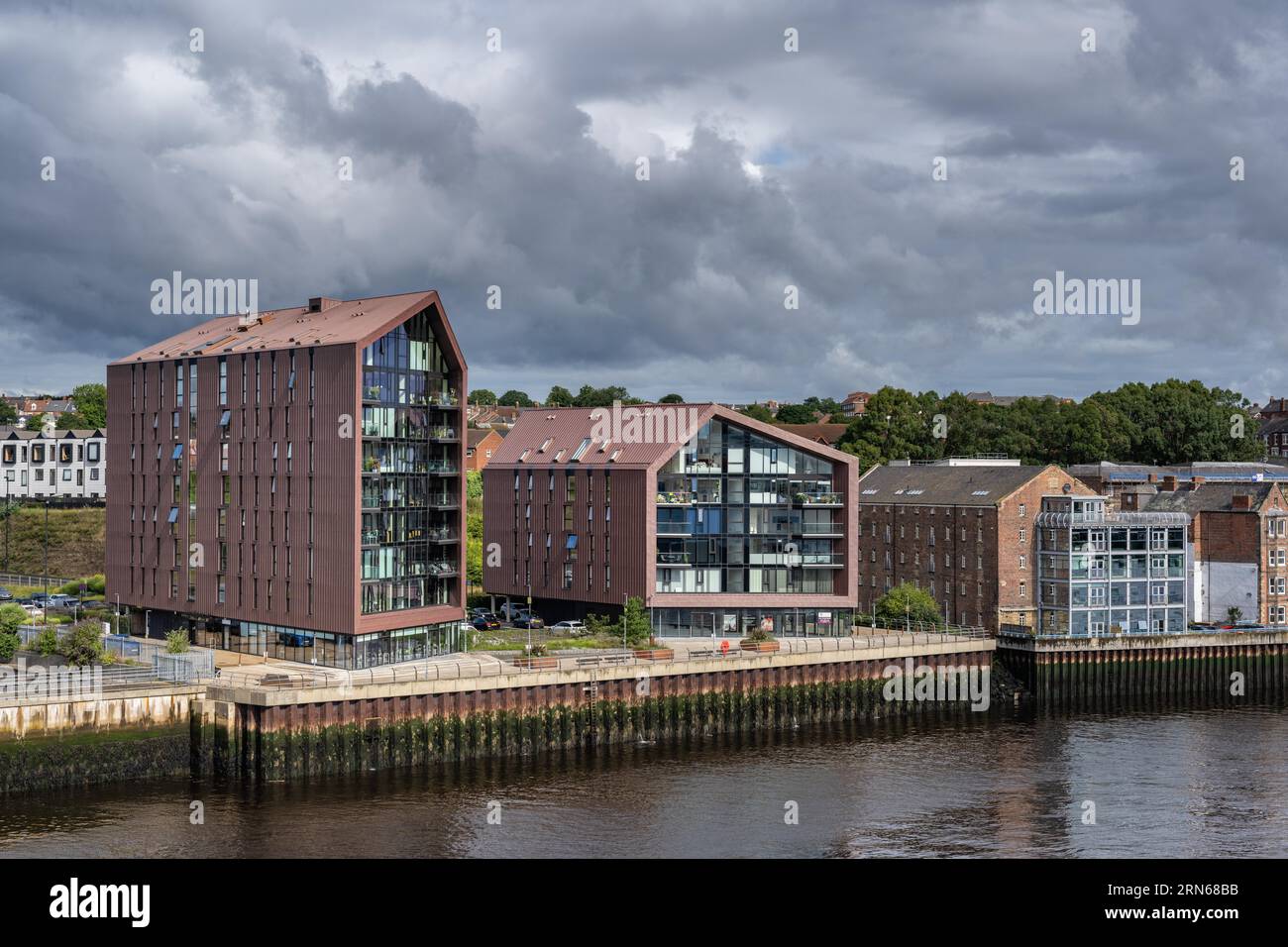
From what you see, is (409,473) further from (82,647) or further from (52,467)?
(52,467)

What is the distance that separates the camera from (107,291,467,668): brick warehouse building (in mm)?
76375

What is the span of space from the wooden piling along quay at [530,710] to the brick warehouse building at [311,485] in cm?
766

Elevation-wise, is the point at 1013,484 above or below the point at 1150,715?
above

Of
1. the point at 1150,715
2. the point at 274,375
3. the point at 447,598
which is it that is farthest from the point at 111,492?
the point at 1150,715

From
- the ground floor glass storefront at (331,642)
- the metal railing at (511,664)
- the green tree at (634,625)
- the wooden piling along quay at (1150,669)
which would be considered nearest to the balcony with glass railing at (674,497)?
the green tree at (634,625)

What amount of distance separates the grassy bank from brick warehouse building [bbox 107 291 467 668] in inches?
1917

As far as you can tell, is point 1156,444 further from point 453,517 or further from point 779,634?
point 453,517

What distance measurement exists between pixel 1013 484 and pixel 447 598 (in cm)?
4202

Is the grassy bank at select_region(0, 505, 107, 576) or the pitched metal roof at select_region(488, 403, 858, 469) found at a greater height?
the pitched metal roof at select_region(488, 403, 858, 469)

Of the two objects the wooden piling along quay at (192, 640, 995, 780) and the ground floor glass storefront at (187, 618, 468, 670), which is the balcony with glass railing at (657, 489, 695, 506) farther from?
the ground floor glass storefront at (187, 618, 468, 670)

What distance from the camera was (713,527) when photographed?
9425 cm

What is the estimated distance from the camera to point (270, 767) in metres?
65.2

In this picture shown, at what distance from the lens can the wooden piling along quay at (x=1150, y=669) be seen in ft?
303

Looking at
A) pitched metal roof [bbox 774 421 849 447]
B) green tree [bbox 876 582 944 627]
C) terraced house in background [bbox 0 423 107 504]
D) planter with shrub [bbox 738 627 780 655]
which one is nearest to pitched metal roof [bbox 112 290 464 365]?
planter with shrub [bbox 738 627 780 655]
